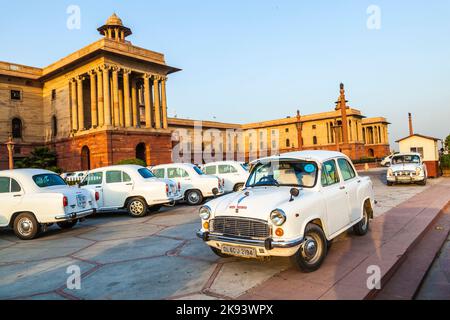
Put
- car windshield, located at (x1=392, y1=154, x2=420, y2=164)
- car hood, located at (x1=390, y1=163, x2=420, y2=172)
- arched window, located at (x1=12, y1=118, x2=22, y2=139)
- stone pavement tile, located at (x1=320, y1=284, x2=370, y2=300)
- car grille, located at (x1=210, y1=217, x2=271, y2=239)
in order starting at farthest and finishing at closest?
arched window, located at (x1=12, y1=118, x2=22, y2=139) < car windshield, located at (x1=392, y1=154, x2=420, y2=164) < car hood, located at (x1=390, y1=163, x2=420, y2=172) < car grille, located at (x1=210, y1=217, x2=271, y2=239) < stone pavement tile, located at (x1=320, y1=284, x2=370, y2=300)

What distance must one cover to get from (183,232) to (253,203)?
3650 mm

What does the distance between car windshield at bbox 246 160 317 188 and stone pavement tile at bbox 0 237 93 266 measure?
13.5 feet

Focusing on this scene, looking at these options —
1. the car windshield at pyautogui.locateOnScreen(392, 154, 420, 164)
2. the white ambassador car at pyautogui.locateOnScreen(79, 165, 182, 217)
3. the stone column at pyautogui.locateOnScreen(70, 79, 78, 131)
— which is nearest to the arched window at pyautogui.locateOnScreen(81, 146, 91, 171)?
the stone column at pyautogui.locateOnScreen(70, 79, 78, 131)

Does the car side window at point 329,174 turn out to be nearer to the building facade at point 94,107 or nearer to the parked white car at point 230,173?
the parked white car at point 230,173

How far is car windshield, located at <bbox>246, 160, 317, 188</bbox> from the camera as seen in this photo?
17.4ft

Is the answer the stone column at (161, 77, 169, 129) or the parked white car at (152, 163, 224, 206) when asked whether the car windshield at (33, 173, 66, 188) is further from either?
the stone column at (161, 77, 169, 129)

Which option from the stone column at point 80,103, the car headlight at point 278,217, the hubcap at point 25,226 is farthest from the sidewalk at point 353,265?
the stone column at point 80,103

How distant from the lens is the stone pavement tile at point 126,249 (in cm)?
582

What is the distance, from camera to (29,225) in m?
7.92

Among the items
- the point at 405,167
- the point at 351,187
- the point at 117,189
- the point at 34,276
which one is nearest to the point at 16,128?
the point at 117,189

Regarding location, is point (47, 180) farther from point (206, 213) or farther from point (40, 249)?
point (206, 213)
